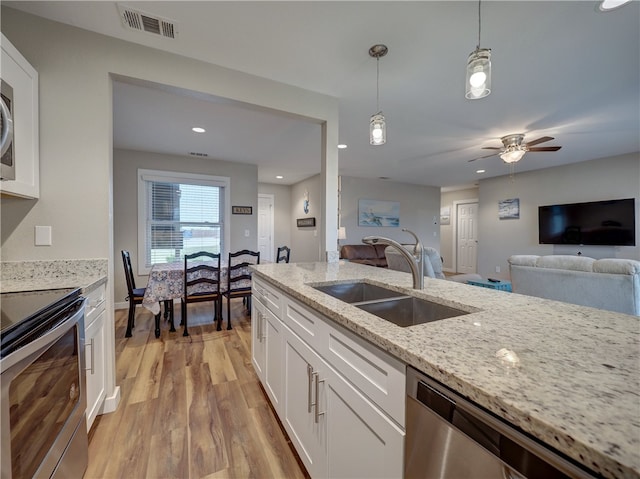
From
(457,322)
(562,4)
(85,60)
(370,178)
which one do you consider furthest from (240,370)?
(370,178)

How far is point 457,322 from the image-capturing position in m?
0.87

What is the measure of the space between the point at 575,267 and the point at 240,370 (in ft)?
9.90

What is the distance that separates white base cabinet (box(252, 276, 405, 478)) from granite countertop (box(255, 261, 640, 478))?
0.32 feet

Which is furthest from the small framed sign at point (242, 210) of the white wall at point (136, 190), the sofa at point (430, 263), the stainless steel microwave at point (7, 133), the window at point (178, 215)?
the stainless steel microwave at point (7, 133)

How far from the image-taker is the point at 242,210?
4965 millimetres

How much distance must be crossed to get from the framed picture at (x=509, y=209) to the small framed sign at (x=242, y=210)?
5605 millimetres

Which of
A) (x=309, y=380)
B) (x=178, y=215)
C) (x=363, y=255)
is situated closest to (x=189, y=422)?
(x=309, y=380)

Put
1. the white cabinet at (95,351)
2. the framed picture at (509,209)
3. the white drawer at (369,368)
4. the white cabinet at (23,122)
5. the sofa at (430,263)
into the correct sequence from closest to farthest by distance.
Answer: the white drawer at (369,368)
the white cabinet at (23,122)
the white cabinet at (95,351)
the sofa at (430,263)
the framed picture at (509,209)

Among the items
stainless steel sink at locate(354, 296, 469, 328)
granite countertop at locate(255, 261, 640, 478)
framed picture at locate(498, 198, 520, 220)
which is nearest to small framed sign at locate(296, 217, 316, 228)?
framed picture at locate(498, 198, 520, 220)

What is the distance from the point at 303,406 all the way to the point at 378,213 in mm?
5865

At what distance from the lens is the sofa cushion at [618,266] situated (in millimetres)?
2002

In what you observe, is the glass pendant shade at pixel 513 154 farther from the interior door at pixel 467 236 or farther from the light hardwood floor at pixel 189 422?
the interior door at pixel 467 236

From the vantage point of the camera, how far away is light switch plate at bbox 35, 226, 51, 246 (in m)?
1.62

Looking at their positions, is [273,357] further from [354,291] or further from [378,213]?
[378,213]
